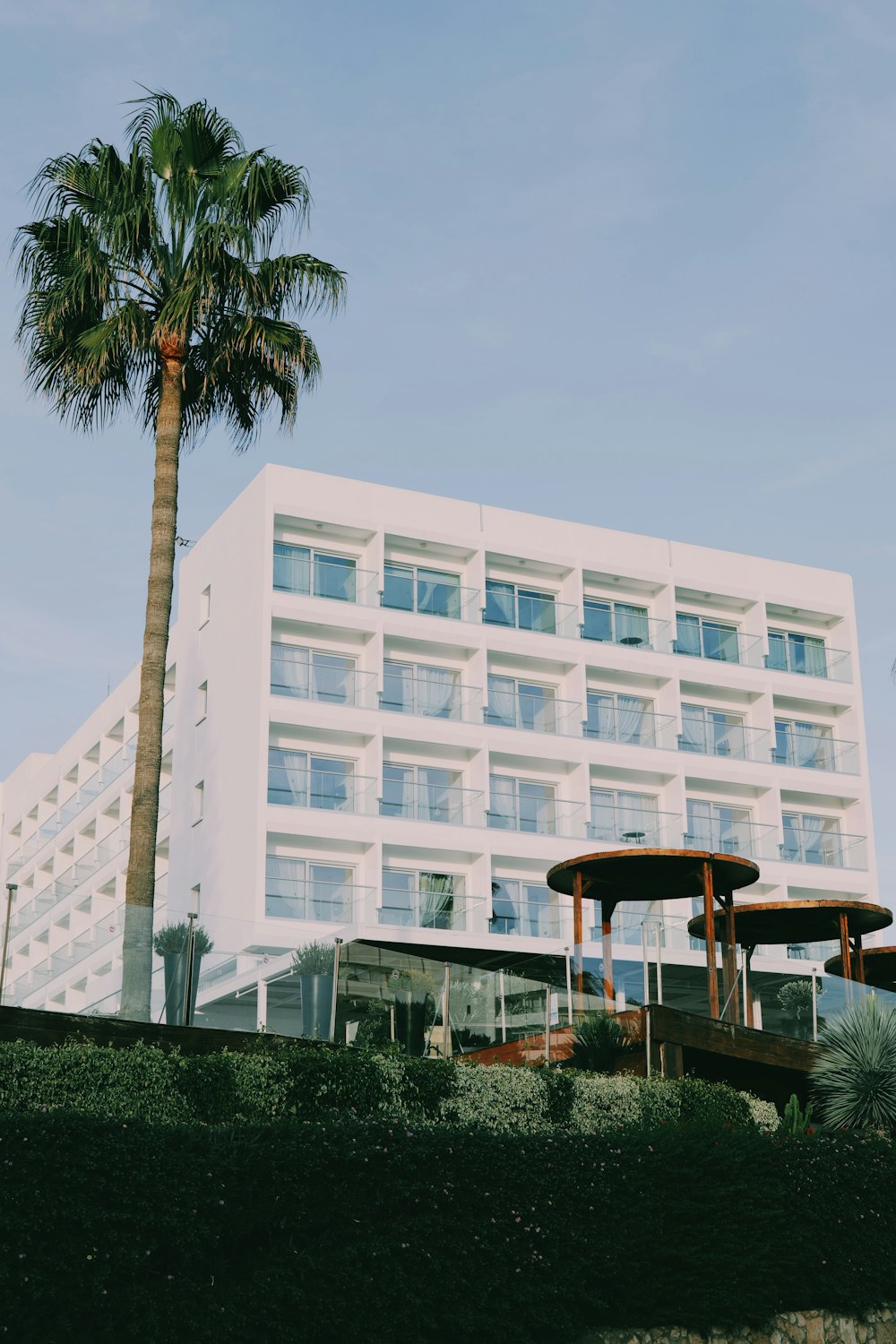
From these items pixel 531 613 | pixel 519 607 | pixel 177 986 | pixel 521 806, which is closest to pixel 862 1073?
pixel 177 986

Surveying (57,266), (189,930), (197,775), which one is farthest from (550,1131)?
(197,775)

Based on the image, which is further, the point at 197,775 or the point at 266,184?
the point at 197,775

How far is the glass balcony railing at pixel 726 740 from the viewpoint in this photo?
44.8 metres

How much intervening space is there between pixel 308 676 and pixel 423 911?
6431 millimetres

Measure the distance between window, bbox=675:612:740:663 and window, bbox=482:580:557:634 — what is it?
4.22m

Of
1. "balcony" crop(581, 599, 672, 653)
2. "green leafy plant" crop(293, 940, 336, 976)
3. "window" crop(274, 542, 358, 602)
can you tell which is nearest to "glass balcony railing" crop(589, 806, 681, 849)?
"balcony" crop(581, 599, 672, 653)

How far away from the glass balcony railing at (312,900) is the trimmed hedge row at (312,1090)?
17208mm

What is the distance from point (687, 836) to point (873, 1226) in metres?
26.3

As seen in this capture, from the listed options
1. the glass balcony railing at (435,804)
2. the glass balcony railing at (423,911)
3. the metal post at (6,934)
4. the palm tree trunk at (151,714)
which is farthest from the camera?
the glass balcony railing at (435,804)

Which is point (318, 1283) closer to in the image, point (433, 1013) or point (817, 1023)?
point (433, 1013)

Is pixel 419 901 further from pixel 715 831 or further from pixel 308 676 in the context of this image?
pixel 715 831

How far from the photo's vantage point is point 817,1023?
23.1 m

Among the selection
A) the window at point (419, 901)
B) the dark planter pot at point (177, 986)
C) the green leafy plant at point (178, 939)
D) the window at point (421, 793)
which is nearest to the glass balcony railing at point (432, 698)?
the window at point (421, 793)

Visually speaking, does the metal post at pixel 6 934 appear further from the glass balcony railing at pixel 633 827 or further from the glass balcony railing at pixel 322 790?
the glass balcony railing at pixel 633 827
